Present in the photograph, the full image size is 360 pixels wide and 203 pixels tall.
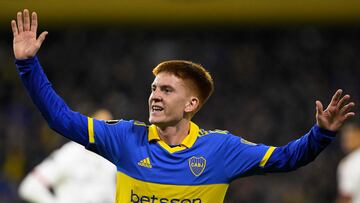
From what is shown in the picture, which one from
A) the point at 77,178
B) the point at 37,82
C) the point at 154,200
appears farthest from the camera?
the point at 77,178

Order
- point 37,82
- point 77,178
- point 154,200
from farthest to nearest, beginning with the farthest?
1. point 77,178
2. point 154,200
3. point 37,82

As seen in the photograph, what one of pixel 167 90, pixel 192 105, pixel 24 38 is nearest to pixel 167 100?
pixel 167 90

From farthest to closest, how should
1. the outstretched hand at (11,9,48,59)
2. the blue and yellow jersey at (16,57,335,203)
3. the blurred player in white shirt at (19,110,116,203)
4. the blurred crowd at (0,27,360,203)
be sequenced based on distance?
the blurred crowd at (0,27,360,203) → the blurred player in white shirt at (19,110,116,203) → the blue and yellow jersey at (16,57,335,203) → the outstretched hand at (11,9,48,59)

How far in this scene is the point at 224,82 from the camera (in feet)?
37.3

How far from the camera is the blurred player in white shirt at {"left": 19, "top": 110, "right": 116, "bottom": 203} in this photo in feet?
20.2

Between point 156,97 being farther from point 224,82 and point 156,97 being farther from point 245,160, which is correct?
point 224,82

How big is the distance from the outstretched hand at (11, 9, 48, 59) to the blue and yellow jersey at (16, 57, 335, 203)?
108 millimetres

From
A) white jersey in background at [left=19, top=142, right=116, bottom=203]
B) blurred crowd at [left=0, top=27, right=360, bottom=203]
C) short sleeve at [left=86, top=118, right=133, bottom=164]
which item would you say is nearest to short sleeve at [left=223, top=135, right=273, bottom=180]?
short sleeve at [left=86, top=118, right=133, bottom=164]

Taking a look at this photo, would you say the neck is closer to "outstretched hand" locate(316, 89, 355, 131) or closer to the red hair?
the red hair

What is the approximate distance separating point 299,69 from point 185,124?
7.91 meters

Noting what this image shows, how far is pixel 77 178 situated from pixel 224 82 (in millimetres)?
5419

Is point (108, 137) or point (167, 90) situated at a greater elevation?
point (167, 90)

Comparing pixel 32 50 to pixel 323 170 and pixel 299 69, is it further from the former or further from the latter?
pixel 299 69

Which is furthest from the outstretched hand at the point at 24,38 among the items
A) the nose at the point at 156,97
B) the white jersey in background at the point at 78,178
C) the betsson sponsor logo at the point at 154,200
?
the white jersey in background at the point at 78,178
